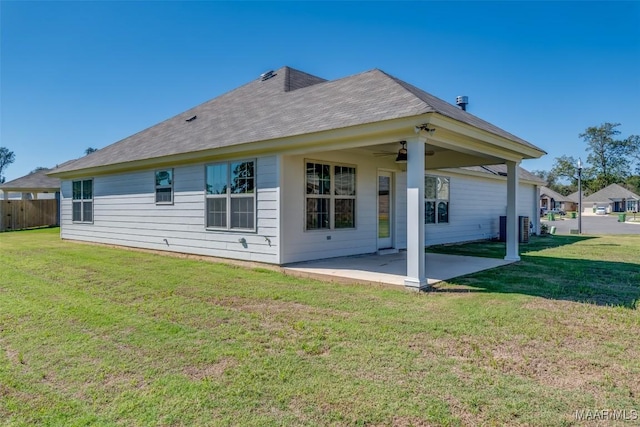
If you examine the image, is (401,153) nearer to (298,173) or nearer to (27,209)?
(298,173)

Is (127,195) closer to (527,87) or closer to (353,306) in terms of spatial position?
(353,306)

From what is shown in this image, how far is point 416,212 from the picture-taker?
5.95m

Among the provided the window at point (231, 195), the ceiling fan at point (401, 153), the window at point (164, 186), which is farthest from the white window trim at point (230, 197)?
the ceiling fan at point (401, 153)

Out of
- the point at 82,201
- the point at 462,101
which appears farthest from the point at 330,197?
the point at 82,201

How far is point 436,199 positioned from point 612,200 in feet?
203

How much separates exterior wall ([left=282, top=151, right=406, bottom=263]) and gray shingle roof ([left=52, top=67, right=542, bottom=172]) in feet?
3.48

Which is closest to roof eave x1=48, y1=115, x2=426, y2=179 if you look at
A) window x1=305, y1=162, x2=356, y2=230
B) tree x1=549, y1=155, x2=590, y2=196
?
window x1=305, y1=162, x2=356, y2=230

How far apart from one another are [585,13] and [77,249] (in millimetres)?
16807

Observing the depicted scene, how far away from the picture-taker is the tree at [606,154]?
69000mm

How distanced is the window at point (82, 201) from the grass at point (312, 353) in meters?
7.23

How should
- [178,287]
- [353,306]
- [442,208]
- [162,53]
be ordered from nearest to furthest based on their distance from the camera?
[353,306] < [178,287] < [442,208] < [162,53]

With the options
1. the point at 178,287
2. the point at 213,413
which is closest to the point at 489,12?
the point at 178,287

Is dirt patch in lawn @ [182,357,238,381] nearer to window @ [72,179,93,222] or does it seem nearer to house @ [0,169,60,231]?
window @ [72,179,93,222]

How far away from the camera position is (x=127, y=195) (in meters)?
11.6
